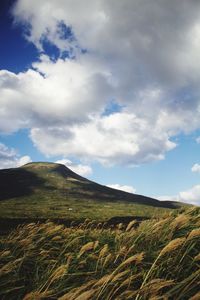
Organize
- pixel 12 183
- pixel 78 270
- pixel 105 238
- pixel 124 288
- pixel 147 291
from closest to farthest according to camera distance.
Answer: pixel 147 291 < pixel 124 288 < pixel 78 270 < pixel 105 238 < pixel 12 183

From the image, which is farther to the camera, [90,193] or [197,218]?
[90,193]

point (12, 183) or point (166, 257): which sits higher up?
point (12, 183)

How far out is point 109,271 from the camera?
668cm

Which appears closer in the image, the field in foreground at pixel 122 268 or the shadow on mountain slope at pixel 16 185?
the field in foreground at pixel 122 268

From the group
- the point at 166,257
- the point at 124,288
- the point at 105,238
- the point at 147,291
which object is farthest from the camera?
the point at 105,238

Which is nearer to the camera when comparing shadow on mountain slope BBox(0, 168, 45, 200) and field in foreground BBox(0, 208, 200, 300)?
field in foreground BBox(0, 208, 200, 300)

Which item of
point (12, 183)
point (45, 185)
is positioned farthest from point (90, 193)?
point (12, 183)

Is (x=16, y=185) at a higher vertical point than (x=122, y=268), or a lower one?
higher

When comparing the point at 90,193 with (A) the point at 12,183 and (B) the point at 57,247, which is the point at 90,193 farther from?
(B) the point at 57,247

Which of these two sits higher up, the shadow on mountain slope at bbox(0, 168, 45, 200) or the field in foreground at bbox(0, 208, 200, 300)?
the shadow on mountain slope at bbox(0, 168, 45, 200)

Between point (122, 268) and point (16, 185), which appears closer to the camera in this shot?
point (122, 268)

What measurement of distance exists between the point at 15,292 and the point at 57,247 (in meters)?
3.11

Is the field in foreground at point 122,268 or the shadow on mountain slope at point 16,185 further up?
the shadow on mountain slope at point 16,185

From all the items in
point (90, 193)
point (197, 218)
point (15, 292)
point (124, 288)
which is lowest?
point (15, 292)
